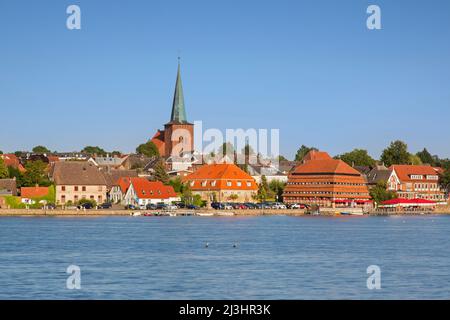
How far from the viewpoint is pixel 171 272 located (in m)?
30.4

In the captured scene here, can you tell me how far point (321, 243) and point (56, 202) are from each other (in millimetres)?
49976

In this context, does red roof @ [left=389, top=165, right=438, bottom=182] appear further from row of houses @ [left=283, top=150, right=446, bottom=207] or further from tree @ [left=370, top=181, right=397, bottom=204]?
tree @ [left=370, top=181, right=397, bottom=204]

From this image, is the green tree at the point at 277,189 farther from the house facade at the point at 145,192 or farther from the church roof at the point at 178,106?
the church roof at the point at 178,106

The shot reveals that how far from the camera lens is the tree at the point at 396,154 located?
447 ft

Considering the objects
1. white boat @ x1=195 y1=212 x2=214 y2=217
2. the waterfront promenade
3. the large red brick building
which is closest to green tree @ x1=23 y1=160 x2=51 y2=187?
the waterfront promenade

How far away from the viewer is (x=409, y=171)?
122m

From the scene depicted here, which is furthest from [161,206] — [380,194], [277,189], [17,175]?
[380,194]

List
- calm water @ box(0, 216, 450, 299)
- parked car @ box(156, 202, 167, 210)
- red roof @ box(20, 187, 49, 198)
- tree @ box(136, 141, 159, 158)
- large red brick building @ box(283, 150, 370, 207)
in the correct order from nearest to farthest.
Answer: calm water @ box(0, 216, 450, 299), red roof @ box(20, 187, 49, 198), parked car @ box(156, 202, 167, 210), large red brick building @ box(283, 150, 370, 207), tree @ box(136, 141, 159, 158)

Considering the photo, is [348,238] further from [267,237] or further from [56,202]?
[56,202]

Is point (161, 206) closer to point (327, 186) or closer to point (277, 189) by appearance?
point (327, 186)

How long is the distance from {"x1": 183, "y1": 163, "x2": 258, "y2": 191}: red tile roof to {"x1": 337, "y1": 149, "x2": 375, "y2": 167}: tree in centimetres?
3057

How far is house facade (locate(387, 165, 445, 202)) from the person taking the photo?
117 m

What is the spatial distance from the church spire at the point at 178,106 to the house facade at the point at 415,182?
40.3 meters
